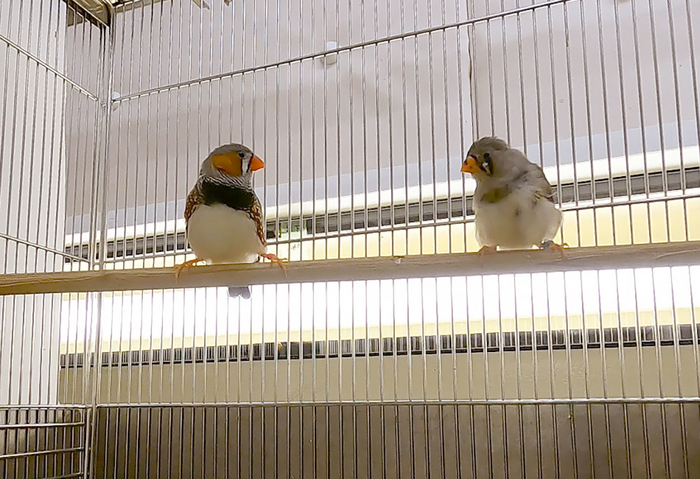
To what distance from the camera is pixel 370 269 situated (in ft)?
3.69

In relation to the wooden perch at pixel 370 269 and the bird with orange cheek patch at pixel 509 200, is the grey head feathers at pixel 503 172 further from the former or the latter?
the wooden perch at pixel 370 269

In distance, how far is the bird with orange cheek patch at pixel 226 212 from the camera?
137cm

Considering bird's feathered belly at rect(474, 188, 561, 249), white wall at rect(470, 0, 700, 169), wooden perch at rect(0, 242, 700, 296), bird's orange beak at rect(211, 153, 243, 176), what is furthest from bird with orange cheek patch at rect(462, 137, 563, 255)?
bird's orange beak at rect(211, 153, 243, 176)

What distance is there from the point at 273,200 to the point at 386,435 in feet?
2.24

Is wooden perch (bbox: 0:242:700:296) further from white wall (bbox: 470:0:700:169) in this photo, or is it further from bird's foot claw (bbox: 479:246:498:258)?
white wall (bbox: 470:0:700:169)

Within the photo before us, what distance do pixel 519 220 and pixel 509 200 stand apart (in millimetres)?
36

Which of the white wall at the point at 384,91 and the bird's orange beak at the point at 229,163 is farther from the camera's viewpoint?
the white wall at the point at 384,91

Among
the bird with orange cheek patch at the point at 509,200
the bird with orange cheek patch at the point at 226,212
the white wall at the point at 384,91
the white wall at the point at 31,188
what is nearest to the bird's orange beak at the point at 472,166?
the bird with orange cheek patch at the point at 509,200

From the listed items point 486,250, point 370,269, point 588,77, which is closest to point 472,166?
point 486,250

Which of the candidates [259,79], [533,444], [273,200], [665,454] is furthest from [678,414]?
[259,79]

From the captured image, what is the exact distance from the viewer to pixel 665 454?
1.32 m

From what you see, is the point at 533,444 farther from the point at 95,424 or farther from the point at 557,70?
the point at 95,424

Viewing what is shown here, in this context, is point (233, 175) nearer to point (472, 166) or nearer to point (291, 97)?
point (472, 166)

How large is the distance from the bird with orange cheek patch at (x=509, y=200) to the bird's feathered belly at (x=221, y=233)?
393 mm
